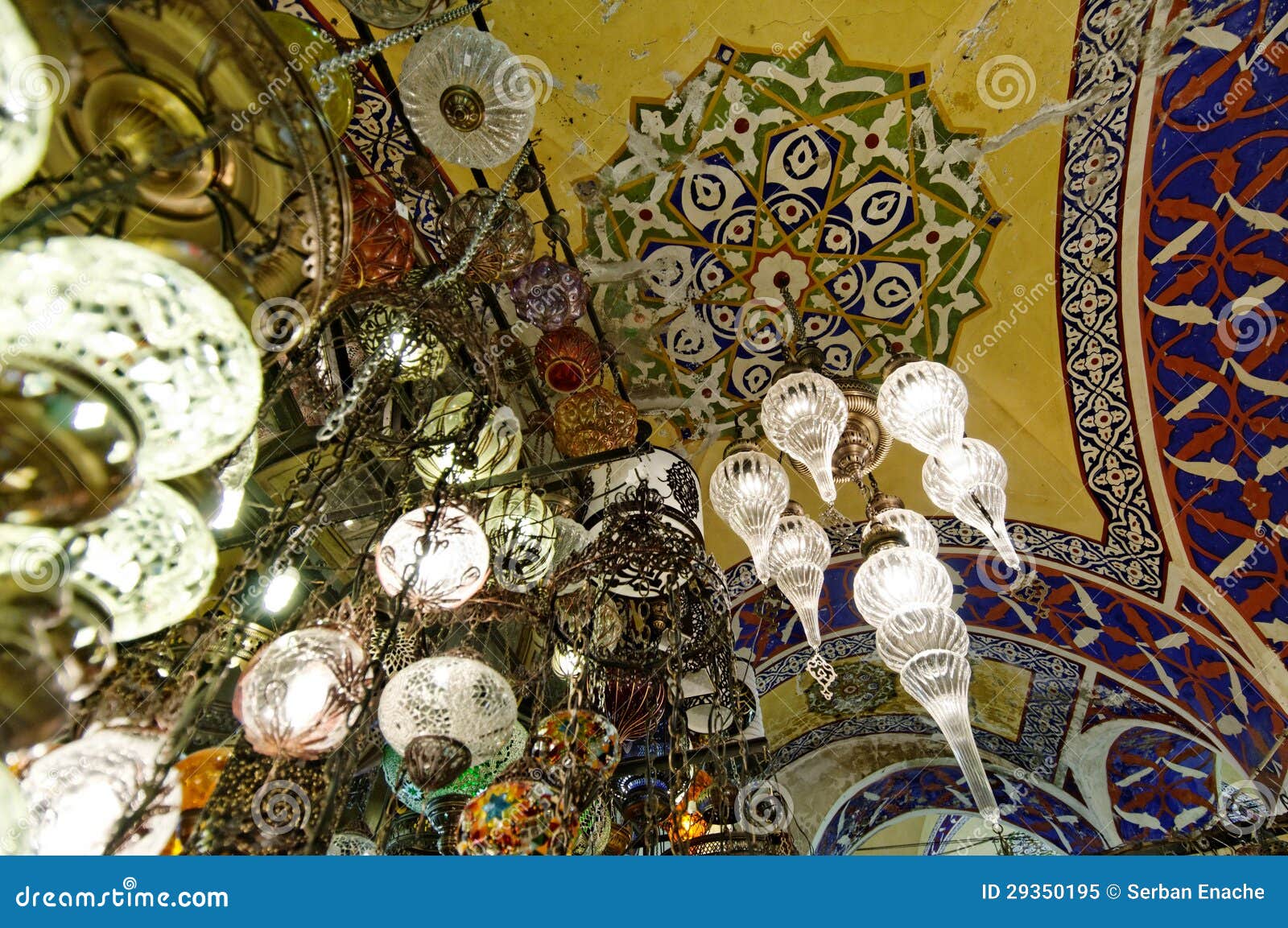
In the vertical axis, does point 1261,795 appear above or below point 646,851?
above

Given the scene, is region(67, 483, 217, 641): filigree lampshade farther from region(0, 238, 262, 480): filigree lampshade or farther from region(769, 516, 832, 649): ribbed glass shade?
region(769, 516, 832, 649): ribbed glass shade

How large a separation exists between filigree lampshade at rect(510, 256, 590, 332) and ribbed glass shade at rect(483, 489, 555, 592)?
756 mm

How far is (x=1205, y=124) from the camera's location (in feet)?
10.3

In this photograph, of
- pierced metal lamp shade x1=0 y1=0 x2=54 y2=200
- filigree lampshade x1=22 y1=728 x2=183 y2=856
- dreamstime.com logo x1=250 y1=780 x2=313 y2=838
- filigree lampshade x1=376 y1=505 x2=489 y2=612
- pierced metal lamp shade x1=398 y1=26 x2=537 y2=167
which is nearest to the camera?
pierced metal lamp shade x1=0 y1=0 x2=54 y2=200

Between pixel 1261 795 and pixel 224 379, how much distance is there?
5.00 metres

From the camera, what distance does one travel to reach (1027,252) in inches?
148

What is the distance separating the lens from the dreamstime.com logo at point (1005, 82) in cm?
337

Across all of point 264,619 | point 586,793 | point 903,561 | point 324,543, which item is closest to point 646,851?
point 586,793

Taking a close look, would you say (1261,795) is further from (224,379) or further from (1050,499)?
(224,379)

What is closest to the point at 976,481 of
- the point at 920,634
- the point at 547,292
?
the point at 920,634

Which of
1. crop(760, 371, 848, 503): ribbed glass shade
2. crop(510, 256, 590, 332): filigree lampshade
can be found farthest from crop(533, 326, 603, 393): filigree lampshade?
crop(760, 371, 848, 503): ribbed glass shade

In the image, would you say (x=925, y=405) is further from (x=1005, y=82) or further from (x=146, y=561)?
(x=146, y=561)

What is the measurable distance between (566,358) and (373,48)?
5.88ft

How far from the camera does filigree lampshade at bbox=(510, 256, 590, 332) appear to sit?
2.90 meters
